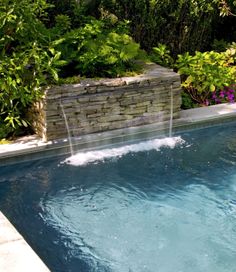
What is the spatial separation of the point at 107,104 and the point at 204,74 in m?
1.69

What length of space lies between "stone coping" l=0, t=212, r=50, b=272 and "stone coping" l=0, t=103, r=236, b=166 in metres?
2.11

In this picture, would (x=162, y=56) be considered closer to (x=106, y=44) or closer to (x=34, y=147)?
(x=106, y=44)

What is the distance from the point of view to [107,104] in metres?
6.19

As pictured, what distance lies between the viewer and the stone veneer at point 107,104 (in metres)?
5.93

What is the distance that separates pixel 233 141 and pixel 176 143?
753 millimetres

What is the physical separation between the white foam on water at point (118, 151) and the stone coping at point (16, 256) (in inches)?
87.1

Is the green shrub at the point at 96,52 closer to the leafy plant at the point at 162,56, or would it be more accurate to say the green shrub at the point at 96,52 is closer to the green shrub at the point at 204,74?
the leafy plant at the point at 162,56

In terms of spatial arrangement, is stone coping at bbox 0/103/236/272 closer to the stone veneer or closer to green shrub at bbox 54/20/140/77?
the stone veneer

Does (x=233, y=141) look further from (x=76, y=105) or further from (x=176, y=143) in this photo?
(x=76, y=105)

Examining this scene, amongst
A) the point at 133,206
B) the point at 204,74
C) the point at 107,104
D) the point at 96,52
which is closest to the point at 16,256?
the point at 133,206

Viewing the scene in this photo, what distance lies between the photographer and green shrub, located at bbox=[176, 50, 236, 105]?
716 centimetres

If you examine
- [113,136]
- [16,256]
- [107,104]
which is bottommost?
[113,136]

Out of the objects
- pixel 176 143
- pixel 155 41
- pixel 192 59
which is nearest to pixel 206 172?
pixel 176 143

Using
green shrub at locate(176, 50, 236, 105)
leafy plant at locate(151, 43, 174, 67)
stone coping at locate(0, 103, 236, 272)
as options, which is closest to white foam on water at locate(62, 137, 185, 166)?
stone coping at locate(0, 103, 236, 272)
